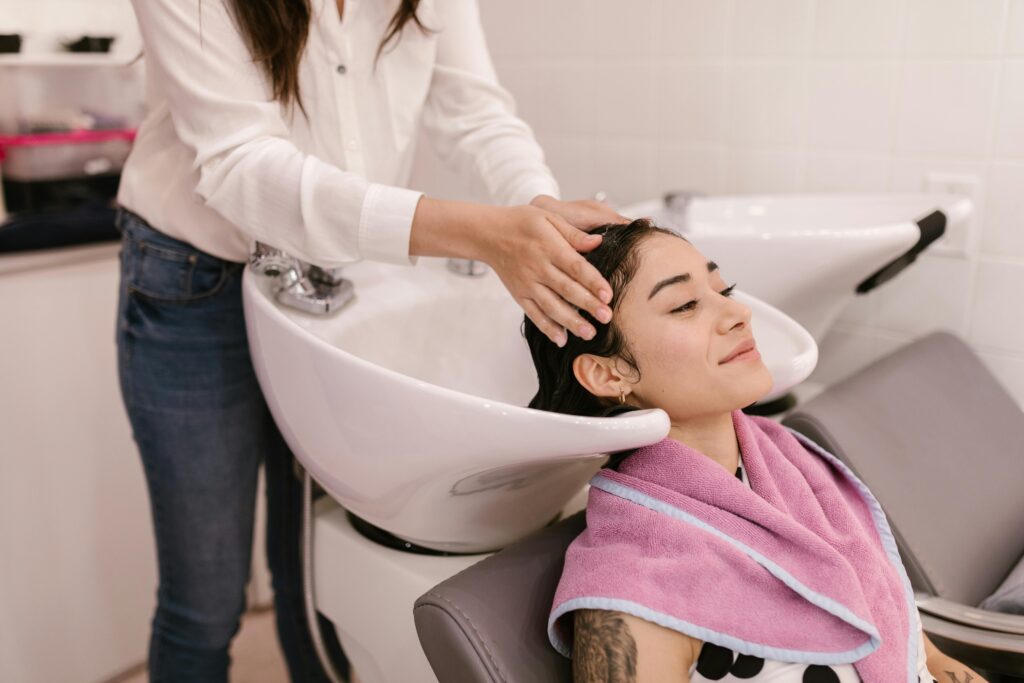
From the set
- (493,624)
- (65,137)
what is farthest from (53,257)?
(493,624)

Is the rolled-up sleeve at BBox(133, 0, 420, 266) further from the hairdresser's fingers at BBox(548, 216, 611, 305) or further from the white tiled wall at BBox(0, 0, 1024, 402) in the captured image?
the white tiled wall at BBox(0, 0, 1024, 402)

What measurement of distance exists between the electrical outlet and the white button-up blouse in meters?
0.78

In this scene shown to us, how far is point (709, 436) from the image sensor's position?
1.00 meters

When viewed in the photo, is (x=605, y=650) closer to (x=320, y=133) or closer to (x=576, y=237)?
(x=576, y=237)

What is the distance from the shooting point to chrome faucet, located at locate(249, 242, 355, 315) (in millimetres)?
1149

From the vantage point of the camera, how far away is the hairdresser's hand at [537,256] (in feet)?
2.87

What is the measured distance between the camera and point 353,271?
1.32 m

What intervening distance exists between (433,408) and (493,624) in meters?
0.23

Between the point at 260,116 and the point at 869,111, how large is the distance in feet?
3.72

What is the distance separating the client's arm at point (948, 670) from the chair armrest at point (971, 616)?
0.25 feet

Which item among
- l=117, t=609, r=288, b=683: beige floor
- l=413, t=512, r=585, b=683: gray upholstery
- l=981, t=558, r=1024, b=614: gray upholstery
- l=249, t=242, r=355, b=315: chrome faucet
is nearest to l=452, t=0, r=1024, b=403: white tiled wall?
l=981, t=558, r=1024, b=614: gray upholstery

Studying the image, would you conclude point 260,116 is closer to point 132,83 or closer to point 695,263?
point 695,263

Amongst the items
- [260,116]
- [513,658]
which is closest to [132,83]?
[260,116]

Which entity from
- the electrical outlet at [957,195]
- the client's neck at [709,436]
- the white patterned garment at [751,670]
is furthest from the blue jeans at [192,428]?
the electrical outlet at [957,195]
